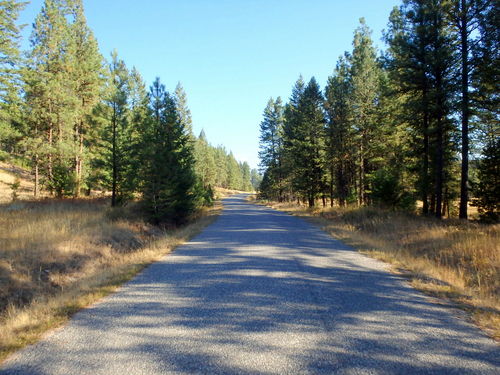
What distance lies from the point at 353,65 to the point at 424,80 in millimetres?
12286

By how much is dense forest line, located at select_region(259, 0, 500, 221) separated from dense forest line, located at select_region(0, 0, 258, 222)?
42.2ft

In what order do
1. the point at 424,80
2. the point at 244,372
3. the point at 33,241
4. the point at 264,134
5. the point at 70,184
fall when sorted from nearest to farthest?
1. the point at 244,372
2. the point at 33,241
3. the point at 424,80
4. the point at 70,184
5. the point at 264,134

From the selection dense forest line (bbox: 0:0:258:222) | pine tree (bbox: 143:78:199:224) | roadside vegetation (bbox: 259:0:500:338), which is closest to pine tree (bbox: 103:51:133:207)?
dense forest line (bbox: 0:0:258:222)

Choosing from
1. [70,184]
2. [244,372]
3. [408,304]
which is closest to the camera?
[244,372]

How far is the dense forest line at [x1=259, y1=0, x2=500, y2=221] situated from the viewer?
531 inches

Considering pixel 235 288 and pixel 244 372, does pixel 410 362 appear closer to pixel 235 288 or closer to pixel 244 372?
pixel 244 372

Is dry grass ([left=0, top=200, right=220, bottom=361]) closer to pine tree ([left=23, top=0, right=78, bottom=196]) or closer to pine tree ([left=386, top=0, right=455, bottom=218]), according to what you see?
pine tree ([left=23, top=0, right=78, bottom=196])

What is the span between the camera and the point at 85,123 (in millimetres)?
27484

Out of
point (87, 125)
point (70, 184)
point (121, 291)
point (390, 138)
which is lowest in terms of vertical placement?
point (121, 291)

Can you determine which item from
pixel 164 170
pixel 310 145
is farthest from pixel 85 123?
pixel 310 145

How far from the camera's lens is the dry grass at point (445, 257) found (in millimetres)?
4895

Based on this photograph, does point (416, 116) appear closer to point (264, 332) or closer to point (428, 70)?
point (428, 70)

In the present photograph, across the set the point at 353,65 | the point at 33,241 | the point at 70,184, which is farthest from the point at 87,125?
the point at 353,65

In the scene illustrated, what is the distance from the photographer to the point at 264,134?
154 ft
